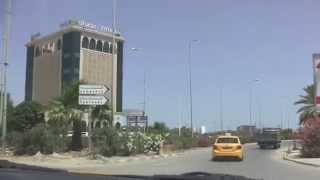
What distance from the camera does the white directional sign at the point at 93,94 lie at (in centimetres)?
3775

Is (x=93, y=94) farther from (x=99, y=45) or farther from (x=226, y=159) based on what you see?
(x=99, y=45)

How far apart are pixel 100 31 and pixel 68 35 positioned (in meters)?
15.1

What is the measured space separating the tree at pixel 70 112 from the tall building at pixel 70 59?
218 feet

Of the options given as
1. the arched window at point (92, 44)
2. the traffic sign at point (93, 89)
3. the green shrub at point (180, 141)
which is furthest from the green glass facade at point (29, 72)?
the traffic sign at point (93, 89)

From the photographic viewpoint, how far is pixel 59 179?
3332mm

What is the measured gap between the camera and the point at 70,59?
434ft

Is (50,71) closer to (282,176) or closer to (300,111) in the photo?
(300,111)

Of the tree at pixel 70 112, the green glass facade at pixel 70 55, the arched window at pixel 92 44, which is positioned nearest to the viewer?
the tree at pixel 70 112

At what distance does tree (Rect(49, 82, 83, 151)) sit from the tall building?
6658cm

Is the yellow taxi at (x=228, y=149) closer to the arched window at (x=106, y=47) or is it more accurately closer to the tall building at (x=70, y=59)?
the tall building at (x=70, y=59)

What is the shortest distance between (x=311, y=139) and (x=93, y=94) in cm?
1546

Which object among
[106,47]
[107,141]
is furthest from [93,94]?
[106,47]

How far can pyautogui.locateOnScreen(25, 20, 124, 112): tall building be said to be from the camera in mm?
122738

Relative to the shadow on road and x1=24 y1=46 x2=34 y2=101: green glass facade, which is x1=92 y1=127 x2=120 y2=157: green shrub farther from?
x1=24 y1=46 x2=34 y2=101: green glass facade
